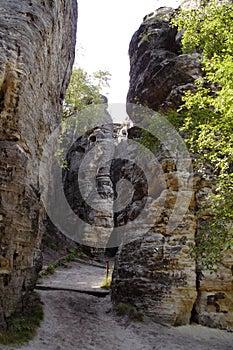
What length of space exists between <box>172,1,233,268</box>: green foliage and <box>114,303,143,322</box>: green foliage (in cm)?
284

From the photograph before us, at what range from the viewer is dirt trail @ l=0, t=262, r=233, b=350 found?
8.02 m

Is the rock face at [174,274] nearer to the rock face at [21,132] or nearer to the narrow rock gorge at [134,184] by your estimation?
the narrow rock gorge at [134,184]

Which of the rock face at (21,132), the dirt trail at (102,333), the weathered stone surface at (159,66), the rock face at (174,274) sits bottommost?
the dirt trail at (102,333)

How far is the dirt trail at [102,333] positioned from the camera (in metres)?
8.02

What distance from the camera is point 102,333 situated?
8930 millimetres

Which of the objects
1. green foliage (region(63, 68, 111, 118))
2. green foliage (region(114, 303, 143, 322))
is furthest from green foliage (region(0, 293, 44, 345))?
green foliage (region(63, 68, 111, 118))

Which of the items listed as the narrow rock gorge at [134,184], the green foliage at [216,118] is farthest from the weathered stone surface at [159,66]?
the green foliage at [216,118]

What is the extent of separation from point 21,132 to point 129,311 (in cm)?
657

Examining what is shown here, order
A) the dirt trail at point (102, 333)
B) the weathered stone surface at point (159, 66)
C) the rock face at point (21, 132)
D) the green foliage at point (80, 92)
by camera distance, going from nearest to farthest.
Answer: the rock face at point (21, 132) < the dirt trail at point (102, 333) < the weathered stone surface at point (159, 66) < the green foliage at point (80, 92)

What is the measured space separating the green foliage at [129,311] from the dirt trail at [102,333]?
7.3 inches

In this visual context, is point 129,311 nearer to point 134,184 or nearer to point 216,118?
point 134,184

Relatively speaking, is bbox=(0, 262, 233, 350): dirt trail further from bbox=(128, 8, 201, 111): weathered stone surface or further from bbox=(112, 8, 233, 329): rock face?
bbox=(128, 8, 201, 111): weathered stone surface

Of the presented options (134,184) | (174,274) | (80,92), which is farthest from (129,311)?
(80,92)

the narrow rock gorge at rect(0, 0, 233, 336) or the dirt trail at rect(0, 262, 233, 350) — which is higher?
the narrow rock gorge at rect(0, 0, 233, 336)
